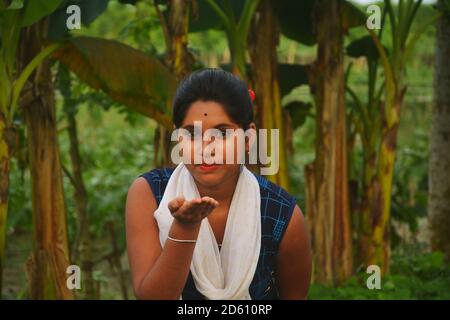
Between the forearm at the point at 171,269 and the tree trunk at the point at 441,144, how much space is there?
300cm

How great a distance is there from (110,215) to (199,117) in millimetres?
3574

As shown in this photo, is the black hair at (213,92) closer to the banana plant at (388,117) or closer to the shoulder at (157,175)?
the shoulder at (157,175)

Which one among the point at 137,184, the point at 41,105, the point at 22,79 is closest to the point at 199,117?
the point at 137,184

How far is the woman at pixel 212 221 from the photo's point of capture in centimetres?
128

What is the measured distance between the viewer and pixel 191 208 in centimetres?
114

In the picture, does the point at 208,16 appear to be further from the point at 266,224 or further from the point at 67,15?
the point at 266,224

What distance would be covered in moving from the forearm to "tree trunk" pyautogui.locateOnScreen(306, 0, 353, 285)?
243 cm

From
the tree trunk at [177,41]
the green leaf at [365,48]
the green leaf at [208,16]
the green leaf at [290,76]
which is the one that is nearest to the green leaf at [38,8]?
the tree trunk at [177,41]

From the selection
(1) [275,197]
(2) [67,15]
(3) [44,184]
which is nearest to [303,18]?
(2) [67,15]

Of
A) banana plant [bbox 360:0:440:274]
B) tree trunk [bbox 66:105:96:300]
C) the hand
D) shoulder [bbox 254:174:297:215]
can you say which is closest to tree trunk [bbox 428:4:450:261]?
banana plant [bbox 360:0:440:274]

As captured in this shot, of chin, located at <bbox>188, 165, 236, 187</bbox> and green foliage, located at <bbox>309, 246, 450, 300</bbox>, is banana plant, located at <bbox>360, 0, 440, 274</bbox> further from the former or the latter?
chin, located at <bbox>188, 165, 236, 187</bbox>

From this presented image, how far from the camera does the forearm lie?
121cm

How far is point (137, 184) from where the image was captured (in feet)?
4.36
